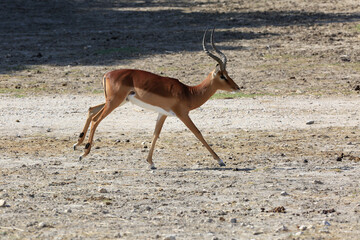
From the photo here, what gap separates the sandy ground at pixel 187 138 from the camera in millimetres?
7891

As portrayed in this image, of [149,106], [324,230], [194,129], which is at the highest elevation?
[149,106]

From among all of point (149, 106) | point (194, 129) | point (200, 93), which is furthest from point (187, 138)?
point (149, 106)

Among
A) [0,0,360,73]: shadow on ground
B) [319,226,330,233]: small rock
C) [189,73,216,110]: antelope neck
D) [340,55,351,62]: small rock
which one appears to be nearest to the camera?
[319,226,330,233]: small rock

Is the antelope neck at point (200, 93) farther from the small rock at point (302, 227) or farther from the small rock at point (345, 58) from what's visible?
the small rock at point (345, 58)

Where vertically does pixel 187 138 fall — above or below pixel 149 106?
below

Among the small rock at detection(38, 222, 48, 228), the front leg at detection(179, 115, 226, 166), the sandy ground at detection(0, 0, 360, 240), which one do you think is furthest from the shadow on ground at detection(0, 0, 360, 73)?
the small rock at detection(38, 222, 48, 228)

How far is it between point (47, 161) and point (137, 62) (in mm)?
9182

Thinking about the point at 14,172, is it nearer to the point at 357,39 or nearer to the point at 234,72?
the point at 234,72

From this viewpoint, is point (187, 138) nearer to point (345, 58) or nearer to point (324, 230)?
point (324, 230)

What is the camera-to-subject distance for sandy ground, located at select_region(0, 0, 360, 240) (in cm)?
789

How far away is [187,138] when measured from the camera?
40.4 ft

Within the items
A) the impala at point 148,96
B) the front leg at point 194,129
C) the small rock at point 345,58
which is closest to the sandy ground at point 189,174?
the front leg at point 194,129

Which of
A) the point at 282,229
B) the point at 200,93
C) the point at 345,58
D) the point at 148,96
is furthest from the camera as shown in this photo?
the point at 345,58

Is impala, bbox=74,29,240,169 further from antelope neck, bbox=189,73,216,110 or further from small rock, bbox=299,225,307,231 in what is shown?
small rock, bbox=299,225,307,231
